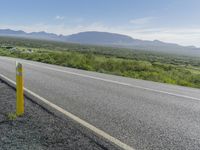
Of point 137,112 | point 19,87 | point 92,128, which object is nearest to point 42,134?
point 92,128

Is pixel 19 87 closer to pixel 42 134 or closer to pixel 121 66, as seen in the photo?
pixel 42 134

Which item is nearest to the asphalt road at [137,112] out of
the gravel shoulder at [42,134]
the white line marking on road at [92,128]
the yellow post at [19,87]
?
the white line marking on road at [92,128]

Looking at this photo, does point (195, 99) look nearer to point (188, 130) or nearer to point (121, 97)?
point (121, 97)

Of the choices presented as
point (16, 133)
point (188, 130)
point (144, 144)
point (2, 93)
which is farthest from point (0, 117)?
point (188, 130)

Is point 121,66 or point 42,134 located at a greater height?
point 42,134

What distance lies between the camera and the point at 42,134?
3.79m

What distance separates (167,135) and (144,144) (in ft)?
1.99

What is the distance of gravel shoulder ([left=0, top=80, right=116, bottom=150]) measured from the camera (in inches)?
133

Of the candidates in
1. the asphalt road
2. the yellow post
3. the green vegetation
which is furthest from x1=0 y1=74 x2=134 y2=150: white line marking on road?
the green vegetation

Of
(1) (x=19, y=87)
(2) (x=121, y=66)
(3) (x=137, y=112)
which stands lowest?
(2) (x=121, y=66)

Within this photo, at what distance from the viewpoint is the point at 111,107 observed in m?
5.51

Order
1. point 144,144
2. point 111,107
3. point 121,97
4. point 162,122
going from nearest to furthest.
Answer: point 144,144 < point 162,122 < point 111,107 < point 121,97

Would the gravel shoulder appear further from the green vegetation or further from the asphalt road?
the green vegetation

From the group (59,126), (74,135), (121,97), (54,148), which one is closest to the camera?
(54,148)
